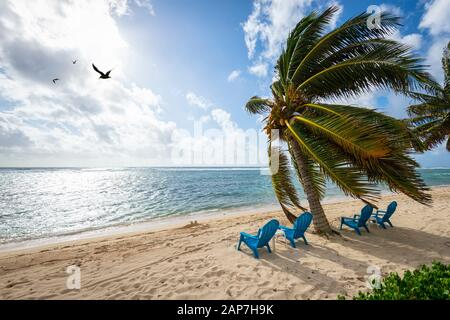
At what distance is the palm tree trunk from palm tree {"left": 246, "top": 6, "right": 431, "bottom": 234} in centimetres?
3

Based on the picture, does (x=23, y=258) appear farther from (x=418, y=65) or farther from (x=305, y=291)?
(x=418, y=65)

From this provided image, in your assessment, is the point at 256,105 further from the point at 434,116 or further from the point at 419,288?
the point at 434,116

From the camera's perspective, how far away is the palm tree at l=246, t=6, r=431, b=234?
3.68m

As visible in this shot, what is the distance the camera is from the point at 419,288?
2.02 meters

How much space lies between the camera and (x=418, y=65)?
4.11m

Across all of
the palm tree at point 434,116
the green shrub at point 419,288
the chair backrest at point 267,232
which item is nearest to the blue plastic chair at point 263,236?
the chair backrest at point 267,232

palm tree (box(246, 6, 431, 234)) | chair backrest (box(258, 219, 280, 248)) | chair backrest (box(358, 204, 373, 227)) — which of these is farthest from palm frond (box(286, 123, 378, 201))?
chair backrest (box(358, 204, 373, 227))

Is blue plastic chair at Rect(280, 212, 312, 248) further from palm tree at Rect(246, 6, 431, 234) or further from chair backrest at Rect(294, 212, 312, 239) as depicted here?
palm tree at Rect(246, 6, 431, 234)

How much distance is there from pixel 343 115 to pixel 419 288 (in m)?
3.30

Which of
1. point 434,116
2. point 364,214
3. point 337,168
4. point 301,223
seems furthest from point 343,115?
point 434,116

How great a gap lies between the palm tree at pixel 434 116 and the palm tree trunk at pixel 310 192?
372 inches
